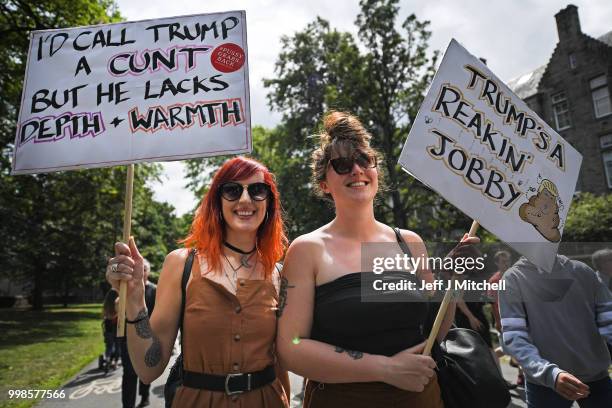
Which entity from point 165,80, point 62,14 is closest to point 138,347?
point 165,80

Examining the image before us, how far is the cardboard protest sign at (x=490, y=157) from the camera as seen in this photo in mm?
2156

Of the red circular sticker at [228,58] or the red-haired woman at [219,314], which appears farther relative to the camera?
the red circular sticker at [228,58]

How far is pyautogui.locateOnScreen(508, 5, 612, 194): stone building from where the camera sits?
22.1 m

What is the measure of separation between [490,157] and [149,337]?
2014 millimetres

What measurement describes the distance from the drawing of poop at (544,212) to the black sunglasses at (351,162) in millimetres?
851

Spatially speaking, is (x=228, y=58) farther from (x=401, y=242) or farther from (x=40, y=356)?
(x=40, y=356)

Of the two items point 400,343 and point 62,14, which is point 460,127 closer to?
point 400,343

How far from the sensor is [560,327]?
2963 mm

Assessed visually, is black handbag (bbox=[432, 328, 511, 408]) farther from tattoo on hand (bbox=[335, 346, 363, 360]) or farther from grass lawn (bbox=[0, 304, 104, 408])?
grass lawn (bbox=[0, 304, 104, 408])

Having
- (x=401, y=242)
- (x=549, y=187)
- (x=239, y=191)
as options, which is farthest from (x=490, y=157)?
(x=239, y=191)

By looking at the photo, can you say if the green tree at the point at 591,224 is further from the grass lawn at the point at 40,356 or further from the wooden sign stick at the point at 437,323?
the grass lawn at the point at 40,356

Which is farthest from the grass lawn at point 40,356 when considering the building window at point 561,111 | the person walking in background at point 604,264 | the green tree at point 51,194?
the building window at point 561,111

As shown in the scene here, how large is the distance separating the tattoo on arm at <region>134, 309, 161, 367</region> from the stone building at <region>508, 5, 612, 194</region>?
83.0ft

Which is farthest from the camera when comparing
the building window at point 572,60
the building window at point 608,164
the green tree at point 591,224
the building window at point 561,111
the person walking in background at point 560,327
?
the building window at point 561,111
